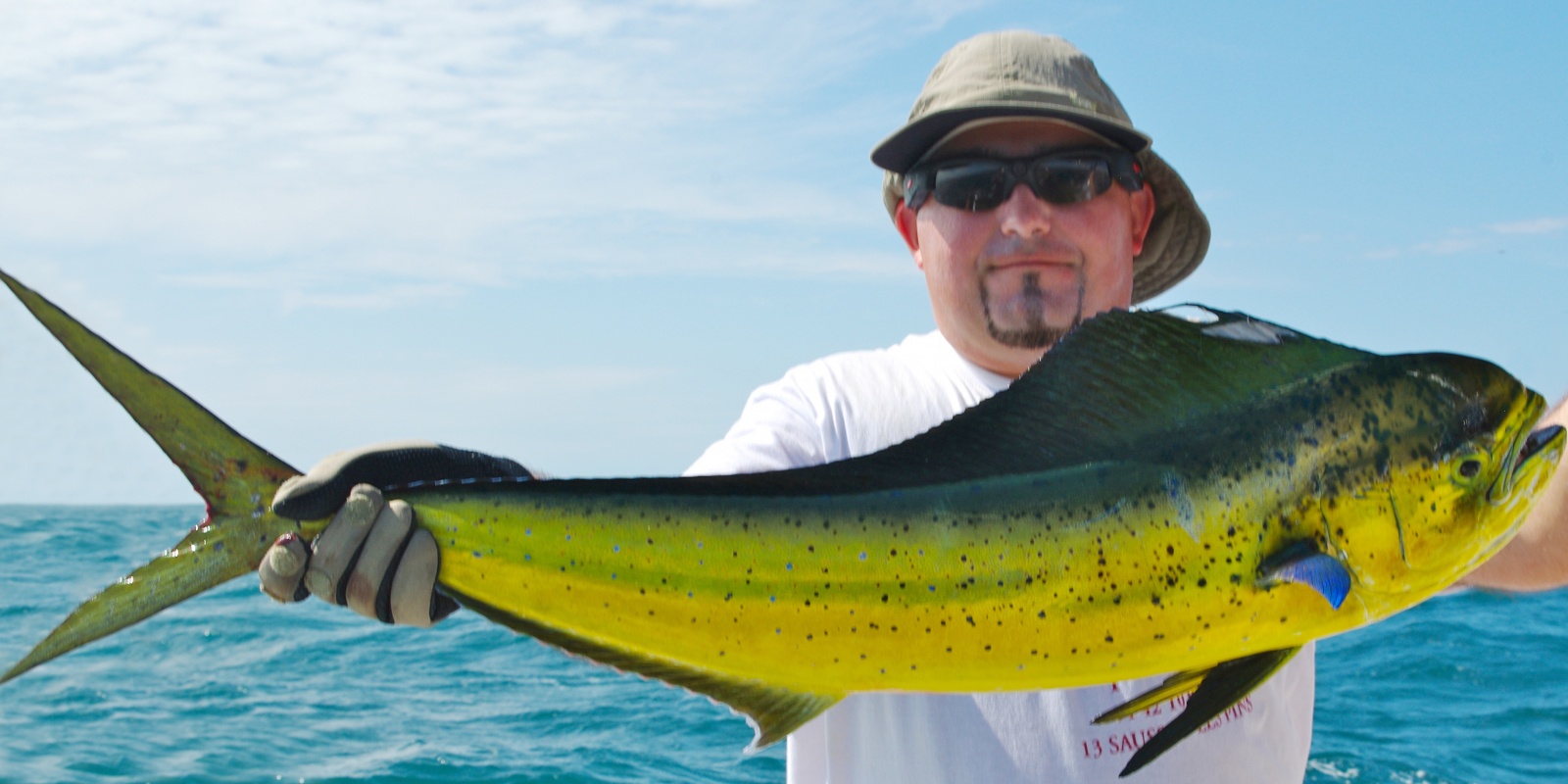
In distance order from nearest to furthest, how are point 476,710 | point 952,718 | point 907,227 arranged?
point 952,718
point 907,227
point 476,710

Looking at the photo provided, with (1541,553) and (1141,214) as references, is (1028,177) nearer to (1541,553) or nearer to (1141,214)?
(1141,214)

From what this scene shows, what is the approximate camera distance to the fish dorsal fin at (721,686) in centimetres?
181

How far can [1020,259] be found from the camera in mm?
2994

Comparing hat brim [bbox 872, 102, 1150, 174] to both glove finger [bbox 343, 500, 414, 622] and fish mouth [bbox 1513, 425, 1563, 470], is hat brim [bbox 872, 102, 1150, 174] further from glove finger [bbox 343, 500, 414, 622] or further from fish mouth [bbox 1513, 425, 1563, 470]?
glove finger [bbox 343, 500, 414, 622]

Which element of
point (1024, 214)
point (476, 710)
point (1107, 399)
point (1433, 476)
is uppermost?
point (1024, 214)

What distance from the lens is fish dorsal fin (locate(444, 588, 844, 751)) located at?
1.81 meters

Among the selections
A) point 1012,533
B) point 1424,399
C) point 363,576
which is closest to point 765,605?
point 1012,533

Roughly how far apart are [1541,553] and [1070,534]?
6.05 ft

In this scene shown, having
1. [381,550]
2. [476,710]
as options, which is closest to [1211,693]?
[381,550]

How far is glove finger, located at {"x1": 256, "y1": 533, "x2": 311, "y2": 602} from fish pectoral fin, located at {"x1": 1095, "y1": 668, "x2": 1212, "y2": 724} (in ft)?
4.36

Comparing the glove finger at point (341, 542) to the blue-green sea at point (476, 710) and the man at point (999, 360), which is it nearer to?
the man at point (999, 360)

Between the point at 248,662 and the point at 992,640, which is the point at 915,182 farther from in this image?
the point at 248,662

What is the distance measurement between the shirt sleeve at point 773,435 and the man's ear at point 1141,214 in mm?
1139

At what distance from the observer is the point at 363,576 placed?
193cm
